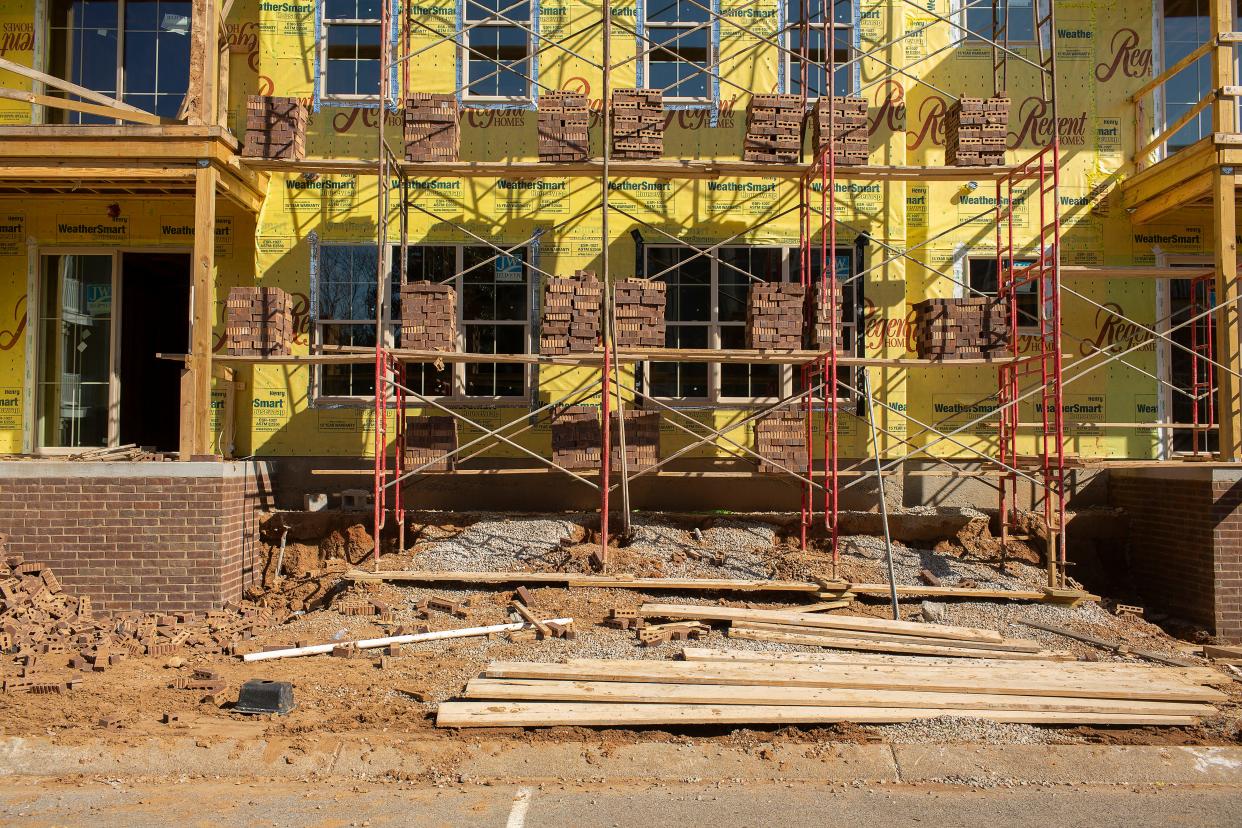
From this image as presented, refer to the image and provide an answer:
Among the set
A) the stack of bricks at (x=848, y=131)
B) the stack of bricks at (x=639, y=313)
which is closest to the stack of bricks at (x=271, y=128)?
the stack of bricks at (x=639, y=313)

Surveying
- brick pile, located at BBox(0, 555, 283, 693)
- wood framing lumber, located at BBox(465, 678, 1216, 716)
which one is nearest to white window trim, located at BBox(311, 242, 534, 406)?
brick pile, located at BBox(0, 555, 283, 693)

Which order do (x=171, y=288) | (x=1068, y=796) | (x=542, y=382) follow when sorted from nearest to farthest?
(x=1068, y=796)
(x=542, y=382)
(x=171, y=288)

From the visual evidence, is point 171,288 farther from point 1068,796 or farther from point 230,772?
point 1068,796

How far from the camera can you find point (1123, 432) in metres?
13.2

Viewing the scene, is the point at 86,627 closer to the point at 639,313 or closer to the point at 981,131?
the point at 639,313

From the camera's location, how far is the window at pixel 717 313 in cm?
1300

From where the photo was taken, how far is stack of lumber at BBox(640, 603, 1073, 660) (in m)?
8.58

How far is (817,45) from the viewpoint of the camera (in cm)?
1334

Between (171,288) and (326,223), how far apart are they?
5.33 metres

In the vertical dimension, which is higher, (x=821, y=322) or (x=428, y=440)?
(x=821, y=322)

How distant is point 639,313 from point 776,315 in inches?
63.0

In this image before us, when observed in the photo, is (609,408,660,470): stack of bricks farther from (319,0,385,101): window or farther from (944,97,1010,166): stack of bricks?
(319,0,385,101): window

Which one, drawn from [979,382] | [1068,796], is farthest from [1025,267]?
[1068,796]

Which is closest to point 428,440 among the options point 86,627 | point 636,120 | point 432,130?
point 432,130
